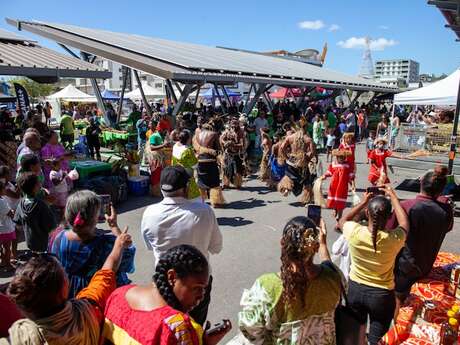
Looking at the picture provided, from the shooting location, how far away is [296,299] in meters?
2.05

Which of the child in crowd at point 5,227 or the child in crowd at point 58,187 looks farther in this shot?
the child in crowd at point 58,187

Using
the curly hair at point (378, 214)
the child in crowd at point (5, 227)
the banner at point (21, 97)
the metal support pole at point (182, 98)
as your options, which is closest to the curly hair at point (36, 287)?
the curly hair at point (378, 214)

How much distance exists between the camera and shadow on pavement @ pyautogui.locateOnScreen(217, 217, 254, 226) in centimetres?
704

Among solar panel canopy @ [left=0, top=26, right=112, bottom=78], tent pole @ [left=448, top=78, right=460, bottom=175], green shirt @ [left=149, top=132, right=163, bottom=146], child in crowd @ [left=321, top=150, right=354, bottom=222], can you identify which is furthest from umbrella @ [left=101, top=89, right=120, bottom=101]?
tent pole @ [left=448, top=78, right=460, bottom=175]

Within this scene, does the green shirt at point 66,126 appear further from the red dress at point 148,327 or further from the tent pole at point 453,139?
the red dress at point 148,327

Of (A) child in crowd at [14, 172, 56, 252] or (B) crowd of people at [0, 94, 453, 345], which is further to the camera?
(A) child in crowd at [14, 172, 56, 252]

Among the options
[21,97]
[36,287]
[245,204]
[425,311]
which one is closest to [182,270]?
[36,287]

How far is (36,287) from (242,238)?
15.8 ft

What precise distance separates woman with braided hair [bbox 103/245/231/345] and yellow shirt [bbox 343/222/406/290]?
1.48 metres

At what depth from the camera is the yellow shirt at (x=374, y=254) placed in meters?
2.86

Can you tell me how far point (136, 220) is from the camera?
715 centimetres

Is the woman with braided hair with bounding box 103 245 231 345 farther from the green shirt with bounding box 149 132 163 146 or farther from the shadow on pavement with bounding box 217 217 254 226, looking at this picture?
the green shirt with bounding box 149 132 163 146

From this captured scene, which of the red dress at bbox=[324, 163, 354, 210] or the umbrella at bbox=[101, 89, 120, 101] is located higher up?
the umbrella at bbox=[101, 89, 120, 101]

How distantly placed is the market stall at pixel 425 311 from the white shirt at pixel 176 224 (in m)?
1.74
